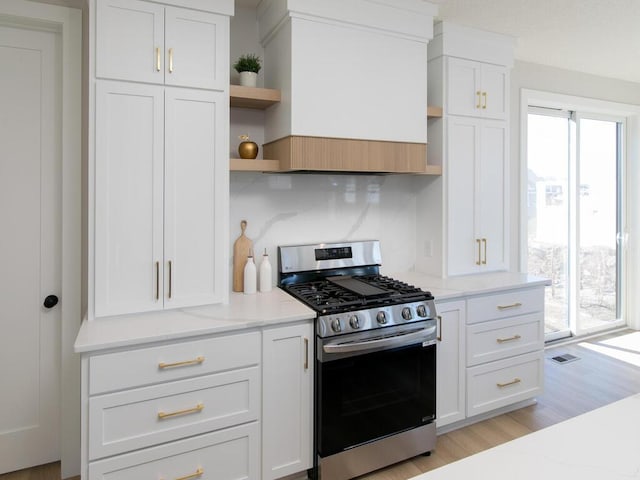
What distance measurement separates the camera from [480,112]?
2.94 m

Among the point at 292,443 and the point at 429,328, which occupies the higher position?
the point at 429,328

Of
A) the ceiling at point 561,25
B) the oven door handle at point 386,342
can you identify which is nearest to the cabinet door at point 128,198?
the oven door handle at point 386,342

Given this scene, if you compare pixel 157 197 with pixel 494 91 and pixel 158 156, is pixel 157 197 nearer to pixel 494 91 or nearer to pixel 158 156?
pixel 158 156

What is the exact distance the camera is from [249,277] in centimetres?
244

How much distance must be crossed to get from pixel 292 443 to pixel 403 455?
655 millimetres

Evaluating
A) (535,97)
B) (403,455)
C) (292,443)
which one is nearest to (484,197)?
(535,97)

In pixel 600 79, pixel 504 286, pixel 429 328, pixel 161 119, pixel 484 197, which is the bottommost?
pixel 429 328

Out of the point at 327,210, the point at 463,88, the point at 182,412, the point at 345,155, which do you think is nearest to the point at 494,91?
the point at 463,88

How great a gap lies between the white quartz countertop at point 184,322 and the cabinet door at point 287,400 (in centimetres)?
9

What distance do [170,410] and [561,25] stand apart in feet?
10.8

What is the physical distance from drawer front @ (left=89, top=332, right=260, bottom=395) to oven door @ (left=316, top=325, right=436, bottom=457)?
1.23 feet

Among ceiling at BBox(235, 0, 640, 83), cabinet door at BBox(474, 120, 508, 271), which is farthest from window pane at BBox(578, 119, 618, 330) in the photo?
cabinet door at BBox(474, 120, 508, 271)

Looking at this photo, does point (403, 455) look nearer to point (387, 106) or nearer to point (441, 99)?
point (387, 106)

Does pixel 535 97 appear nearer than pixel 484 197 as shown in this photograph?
No
